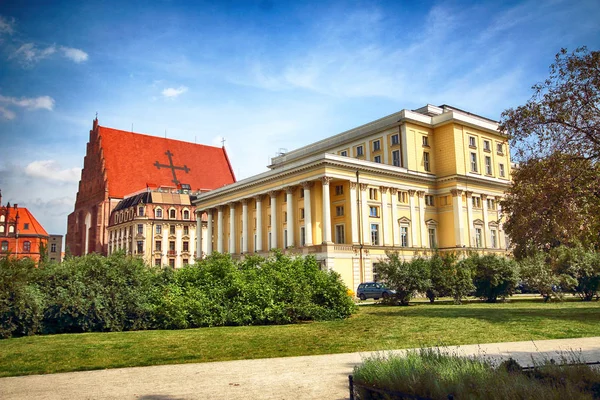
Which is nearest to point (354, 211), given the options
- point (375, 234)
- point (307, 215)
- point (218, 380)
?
point (375, 234)

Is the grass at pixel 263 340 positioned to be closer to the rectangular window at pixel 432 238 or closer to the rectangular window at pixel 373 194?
the rectangular window at pixel 373 194

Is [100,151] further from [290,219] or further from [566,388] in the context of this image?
[566,388]

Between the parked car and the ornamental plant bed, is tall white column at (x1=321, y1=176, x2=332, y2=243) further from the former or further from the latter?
the ornamental plant bed

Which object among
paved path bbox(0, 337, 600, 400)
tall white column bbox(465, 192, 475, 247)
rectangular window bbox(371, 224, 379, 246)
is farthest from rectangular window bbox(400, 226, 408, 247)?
paved path bbox(0, 337, 600, 400)

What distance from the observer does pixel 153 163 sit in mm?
Result: 100562

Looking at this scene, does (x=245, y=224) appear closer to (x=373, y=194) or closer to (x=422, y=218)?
(x=373, y=194)

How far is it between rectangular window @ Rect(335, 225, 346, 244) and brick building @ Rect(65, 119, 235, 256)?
178ft

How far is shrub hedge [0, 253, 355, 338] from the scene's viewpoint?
17.2m

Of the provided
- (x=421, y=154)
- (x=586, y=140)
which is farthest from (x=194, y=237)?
(x=586, y=140)

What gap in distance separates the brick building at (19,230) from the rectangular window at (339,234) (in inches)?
2394

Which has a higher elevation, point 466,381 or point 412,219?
point 412,219

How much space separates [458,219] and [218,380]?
162ft

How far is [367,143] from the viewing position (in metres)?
61.3

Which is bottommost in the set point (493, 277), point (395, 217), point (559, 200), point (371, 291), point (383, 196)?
point (371, 291)
